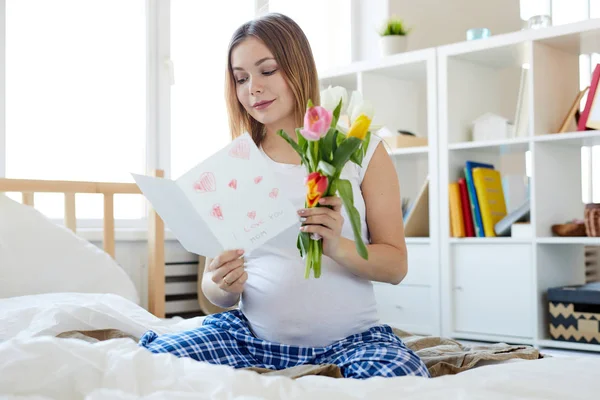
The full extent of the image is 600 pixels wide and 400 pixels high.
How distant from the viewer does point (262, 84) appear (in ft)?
4.48

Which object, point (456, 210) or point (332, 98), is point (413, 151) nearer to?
point (456, 210)

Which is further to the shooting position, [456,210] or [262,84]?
[456,210]

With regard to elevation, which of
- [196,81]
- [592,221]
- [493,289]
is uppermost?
[196,81]

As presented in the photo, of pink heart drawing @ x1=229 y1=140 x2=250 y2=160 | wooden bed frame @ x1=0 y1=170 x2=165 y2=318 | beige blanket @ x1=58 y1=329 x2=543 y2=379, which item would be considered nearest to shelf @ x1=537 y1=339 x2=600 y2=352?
beige blanket @ x1=58 y1=329 x2=543 y2=379

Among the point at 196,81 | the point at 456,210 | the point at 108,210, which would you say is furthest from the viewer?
the point at 196,81

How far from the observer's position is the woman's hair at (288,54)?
4.51 ft

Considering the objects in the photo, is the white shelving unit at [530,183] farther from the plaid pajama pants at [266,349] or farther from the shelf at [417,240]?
the plaid pajama pants at [266,349]

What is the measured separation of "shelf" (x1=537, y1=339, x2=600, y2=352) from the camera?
94.1 inches

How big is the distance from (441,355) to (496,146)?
151 centimetres

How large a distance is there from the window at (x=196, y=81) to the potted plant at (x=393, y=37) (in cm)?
56

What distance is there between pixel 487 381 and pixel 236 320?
1.96 feet

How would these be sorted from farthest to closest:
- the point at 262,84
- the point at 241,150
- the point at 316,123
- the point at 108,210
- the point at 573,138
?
the point at 573,138 → the point at 108,210 → the point at 262,84 → the point at 241,150 → the point at 316,123

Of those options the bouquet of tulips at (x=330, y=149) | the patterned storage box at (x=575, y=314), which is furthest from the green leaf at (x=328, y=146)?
the patterned storage box at (x=575, y=314)

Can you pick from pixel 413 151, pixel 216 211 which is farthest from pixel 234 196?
pixel 413 151
